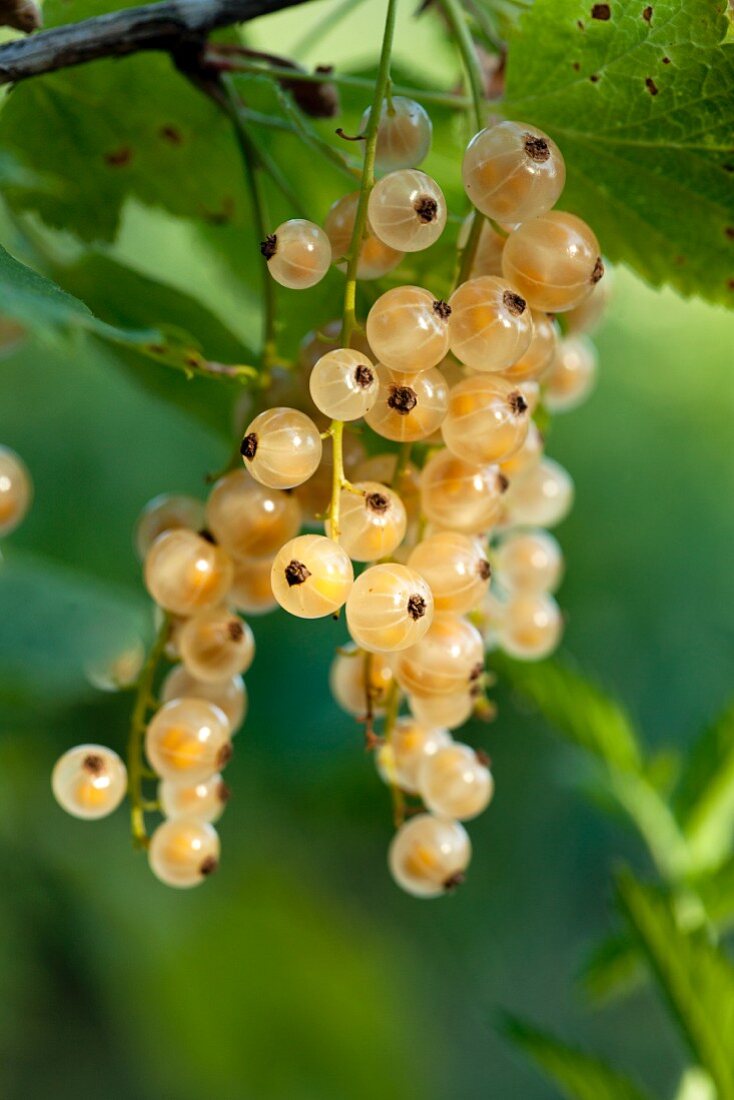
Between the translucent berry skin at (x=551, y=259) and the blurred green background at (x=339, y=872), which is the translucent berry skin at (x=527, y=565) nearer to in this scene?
the translucent berry skin at (x=551, y=259)

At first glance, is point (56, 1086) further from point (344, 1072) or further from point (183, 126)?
point (183, 126)

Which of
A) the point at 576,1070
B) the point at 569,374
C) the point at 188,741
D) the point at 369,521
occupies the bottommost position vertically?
the point at 576,1070

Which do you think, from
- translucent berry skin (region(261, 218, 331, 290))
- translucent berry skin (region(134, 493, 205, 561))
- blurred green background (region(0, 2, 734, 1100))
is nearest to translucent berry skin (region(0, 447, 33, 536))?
translucent berry skin (region(134, 493, 205, 561))

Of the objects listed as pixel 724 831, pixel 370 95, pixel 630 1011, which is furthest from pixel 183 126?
pixel 630 1011

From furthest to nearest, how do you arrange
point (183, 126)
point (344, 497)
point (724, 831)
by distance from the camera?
point (724, 831), point (183, 126), point (344, 497)

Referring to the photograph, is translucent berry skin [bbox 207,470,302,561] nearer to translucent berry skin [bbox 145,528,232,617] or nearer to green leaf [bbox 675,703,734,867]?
translucent berry skin [bbox 145,528,232,617]

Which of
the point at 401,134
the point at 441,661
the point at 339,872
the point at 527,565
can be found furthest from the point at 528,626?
the point at 339,872

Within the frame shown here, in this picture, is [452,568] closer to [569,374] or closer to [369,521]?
[369,521]
